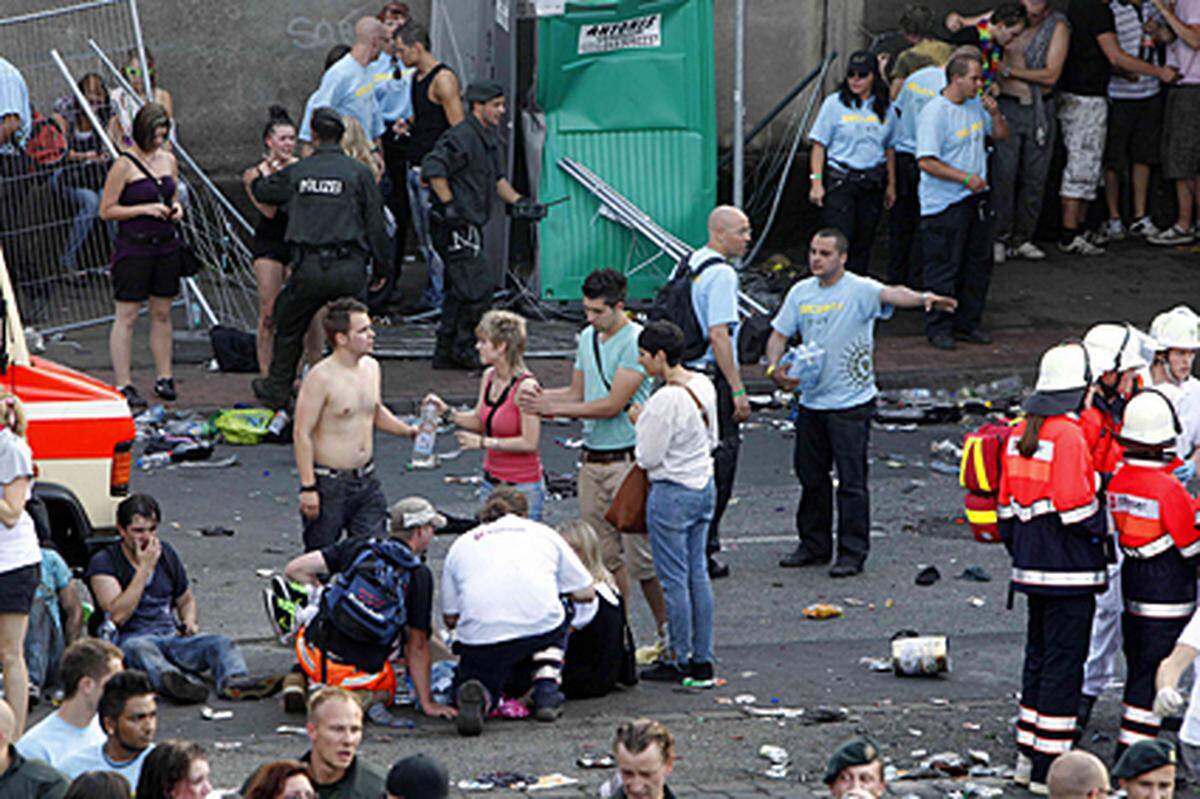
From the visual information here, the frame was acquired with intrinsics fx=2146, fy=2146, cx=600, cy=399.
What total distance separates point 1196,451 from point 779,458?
4.73 metres

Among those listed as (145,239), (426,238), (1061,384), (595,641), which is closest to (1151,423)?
(1061,384)

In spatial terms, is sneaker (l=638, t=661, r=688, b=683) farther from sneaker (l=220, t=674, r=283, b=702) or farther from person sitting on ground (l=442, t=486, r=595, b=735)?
sneaker (l=220, t=674, r=283, b=702)

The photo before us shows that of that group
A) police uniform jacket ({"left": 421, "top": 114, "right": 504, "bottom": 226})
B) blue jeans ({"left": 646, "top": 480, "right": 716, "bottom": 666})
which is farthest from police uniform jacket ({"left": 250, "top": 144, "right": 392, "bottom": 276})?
blue jeans ({"left": 646, "top": 480, "right": 716, "bottom": 666})

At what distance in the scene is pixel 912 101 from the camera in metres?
16.9

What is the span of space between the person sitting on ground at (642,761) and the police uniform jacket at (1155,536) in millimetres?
2532

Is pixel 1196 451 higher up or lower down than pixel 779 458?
higher up

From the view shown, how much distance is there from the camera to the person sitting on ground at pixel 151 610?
9.73m

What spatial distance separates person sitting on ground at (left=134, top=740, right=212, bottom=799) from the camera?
6500 millimetres

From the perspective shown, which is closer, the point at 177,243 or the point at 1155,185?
the point at 177,243

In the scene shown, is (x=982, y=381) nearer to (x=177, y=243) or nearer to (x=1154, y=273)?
(x=1154, y=273)

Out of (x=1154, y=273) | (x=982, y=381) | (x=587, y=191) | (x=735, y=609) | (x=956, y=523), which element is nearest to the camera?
(x=735, y=609)

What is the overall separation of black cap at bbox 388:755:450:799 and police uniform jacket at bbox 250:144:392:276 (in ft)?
26.3

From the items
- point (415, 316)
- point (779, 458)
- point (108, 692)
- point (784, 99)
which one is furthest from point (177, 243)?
point (108, 692)

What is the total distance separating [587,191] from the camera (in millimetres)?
17641
